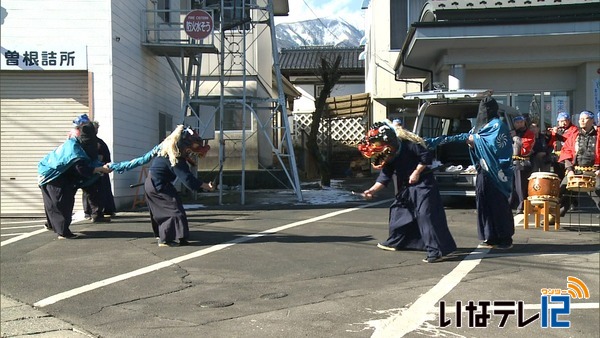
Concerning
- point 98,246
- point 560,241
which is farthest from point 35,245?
point 560,241

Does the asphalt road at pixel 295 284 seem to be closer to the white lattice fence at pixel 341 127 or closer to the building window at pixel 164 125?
the building window at pixel 164 125

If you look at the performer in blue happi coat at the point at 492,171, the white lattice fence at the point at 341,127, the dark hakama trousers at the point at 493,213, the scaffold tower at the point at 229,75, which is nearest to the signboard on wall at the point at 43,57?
the scaffold tower at the point at 229,75

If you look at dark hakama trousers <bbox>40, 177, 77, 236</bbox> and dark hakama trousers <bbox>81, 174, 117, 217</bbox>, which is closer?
dark hakama trousers <bbox>40, 177, 77, 236</bbox>

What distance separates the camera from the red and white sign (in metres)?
14.9

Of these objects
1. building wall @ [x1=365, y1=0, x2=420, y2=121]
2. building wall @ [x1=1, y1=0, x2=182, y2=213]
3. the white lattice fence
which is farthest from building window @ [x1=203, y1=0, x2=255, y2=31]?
the white lattice fence

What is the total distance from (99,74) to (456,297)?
34.5 ft

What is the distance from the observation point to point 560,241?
8555 millimetres

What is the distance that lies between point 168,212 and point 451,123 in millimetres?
7401

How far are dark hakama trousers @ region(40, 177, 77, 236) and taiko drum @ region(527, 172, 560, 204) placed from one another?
23.8 ft

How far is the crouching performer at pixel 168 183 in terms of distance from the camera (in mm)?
8930

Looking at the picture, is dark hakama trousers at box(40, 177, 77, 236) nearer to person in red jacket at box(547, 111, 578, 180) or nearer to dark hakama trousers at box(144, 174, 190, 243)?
dark hakama trousers at box(144, 174, 190, 243)

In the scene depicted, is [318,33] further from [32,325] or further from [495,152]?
[32,325]

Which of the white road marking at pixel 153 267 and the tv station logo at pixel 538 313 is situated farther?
the white road marking at pixel 153 267

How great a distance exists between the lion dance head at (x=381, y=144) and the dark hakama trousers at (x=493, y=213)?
4.13 ft
